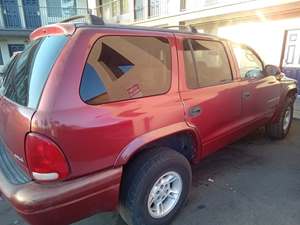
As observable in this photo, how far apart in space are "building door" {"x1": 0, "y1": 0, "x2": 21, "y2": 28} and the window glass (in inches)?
596

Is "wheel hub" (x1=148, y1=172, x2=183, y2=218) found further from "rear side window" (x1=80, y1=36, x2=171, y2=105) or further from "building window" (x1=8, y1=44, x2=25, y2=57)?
"building window" (x1=8, y1=44, x2=25, y2=57)

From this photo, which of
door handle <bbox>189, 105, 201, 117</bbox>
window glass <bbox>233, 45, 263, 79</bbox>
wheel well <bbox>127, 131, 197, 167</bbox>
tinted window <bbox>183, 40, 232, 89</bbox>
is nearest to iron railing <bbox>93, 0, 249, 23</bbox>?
window glass <bbox>233, 45, 263, 79</bbox>

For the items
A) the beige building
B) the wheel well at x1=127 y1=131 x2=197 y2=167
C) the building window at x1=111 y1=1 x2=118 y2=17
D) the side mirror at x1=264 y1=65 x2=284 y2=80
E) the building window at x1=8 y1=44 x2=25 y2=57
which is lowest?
the wheel well at x1=127 y1=131 x2=197 y2=167

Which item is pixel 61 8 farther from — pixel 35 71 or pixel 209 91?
pixel 35 71

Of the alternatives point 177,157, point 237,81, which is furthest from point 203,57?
point 177,157

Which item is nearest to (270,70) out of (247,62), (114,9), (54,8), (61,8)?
(247,62)

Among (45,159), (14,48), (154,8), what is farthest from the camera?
(14,48)

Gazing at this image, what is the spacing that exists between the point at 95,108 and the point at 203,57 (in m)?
1.55

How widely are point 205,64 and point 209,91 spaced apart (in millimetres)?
333

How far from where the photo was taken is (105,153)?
1884 millimetres

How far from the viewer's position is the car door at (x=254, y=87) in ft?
11.2

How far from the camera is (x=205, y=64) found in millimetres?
2877

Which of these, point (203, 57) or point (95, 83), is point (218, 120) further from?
point (95, 83)

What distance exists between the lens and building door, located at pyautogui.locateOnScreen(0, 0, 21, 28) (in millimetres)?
14559
